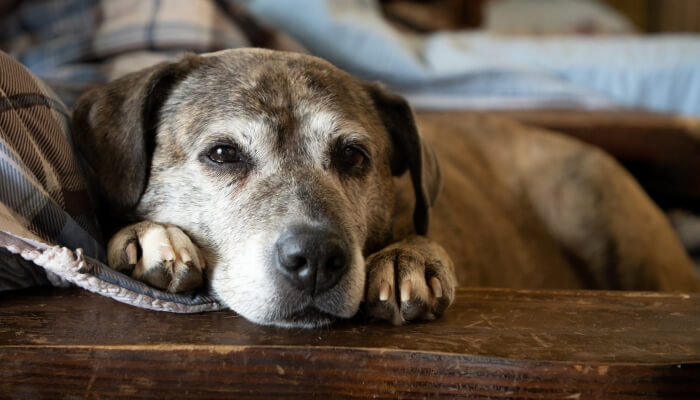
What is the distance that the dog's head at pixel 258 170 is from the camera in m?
1.35

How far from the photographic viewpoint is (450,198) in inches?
100

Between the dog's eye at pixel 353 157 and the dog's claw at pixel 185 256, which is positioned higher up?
the dog's eye at pixel 353 157

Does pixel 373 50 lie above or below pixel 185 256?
below

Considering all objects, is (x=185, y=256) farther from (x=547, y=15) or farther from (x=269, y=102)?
(x=547, y=15)

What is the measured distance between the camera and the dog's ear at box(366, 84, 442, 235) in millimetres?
1942

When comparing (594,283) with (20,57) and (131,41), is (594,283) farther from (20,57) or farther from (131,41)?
(20,57)

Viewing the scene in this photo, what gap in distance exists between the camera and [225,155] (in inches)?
65.4

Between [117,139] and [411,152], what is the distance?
0.80 meters

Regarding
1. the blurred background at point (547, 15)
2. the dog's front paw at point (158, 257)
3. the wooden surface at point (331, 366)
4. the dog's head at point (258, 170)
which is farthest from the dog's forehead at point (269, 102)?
the blurred background at point (547, 15)

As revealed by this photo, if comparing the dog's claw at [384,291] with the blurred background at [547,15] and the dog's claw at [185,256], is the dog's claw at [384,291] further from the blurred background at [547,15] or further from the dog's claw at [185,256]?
the blurred background at [547,15]

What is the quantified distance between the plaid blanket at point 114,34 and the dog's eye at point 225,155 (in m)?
1.20

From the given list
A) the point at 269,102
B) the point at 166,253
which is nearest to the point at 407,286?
the point at 166,253

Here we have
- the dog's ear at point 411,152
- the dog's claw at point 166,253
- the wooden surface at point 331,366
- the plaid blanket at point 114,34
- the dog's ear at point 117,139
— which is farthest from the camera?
the plaid blanket at point 114,34

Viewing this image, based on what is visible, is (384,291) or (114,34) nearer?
(384,291)
